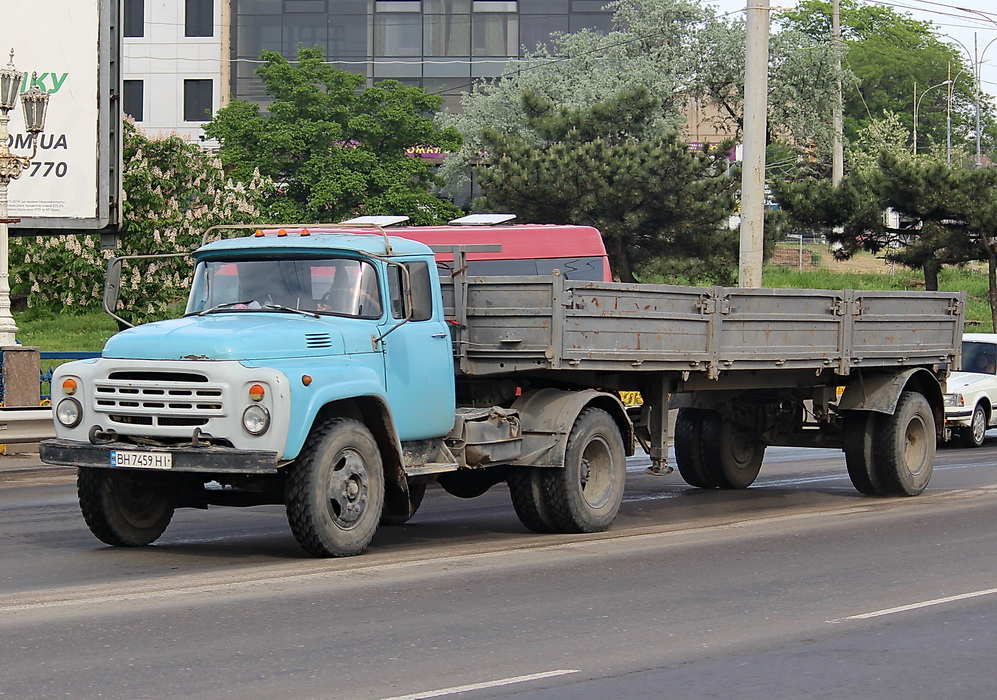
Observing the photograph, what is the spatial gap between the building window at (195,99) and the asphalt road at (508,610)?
184ft

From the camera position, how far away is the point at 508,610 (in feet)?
26.9

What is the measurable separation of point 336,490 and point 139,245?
24906 millimetres

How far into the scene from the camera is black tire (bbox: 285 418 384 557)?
9.47 meters

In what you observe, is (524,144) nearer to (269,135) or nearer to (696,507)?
(269,135)

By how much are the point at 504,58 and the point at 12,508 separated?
55.0m

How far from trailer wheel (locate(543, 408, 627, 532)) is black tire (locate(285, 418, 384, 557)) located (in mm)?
1865

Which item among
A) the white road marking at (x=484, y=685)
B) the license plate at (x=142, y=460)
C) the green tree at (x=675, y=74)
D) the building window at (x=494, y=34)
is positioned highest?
the building window at (x=494, y=34)

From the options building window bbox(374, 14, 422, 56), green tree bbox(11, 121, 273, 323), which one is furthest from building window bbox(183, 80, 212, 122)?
green tree bbox(11, 121, 273, 323)

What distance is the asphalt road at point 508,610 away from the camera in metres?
6.50

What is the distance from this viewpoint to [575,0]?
214ft

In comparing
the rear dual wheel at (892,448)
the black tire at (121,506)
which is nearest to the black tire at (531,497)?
the black tire at (121,506)

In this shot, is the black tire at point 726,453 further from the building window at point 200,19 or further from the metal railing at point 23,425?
the building window at point 200,19

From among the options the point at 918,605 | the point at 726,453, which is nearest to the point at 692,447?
the point at 726,453

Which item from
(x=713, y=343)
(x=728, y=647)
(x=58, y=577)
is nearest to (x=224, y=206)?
(x=713, y=343)
